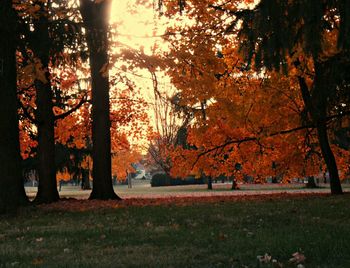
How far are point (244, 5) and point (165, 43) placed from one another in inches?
207

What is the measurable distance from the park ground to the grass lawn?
1 cm

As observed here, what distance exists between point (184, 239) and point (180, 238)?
11cm

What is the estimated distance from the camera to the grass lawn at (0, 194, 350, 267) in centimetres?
583

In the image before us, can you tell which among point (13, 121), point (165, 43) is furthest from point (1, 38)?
point (165, 43)

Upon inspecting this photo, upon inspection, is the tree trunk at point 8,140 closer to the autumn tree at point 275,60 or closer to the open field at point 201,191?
the autumn tree at point 275,60

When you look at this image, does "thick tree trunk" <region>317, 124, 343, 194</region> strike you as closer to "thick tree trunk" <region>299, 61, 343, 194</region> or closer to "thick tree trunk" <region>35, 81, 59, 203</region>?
"thick tree trunk" <region>299, 61, 343, 194</region>

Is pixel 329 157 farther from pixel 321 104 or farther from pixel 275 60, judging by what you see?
pixel 275 60

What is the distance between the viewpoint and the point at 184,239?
7297mm

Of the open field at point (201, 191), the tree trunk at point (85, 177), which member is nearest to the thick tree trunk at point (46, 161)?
the open field at point (201, 191)

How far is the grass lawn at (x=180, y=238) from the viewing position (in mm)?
5828

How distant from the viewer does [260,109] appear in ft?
63.1

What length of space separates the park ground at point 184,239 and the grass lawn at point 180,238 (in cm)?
1

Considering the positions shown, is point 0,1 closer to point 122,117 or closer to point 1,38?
point 1,38

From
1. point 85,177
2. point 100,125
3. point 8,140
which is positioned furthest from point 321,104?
point 85,177
